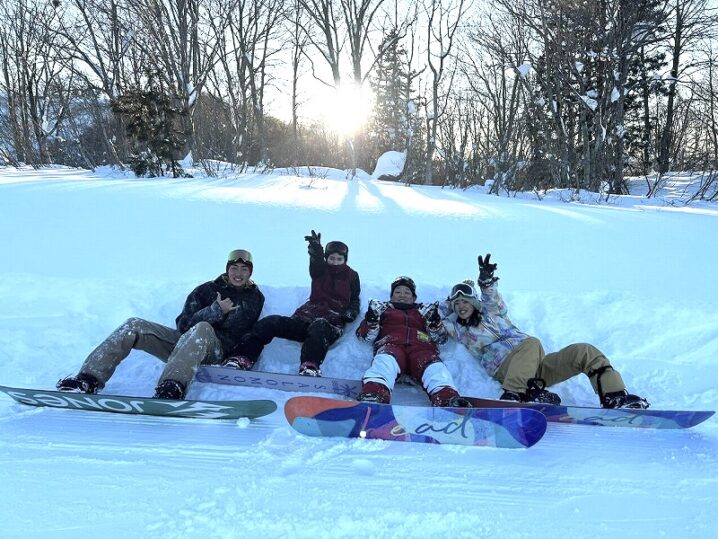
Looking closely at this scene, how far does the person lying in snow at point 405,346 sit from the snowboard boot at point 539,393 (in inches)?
21.7

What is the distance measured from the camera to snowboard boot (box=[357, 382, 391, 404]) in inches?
111

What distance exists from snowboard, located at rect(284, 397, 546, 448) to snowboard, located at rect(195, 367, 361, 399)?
70cm

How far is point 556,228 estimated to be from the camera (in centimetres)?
603

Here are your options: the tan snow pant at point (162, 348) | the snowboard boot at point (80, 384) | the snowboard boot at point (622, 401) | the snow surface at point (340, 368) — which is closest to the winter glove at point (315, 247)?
the snow surface at point (340, 368)

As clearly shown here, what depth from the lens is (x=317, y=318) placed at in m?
3.66

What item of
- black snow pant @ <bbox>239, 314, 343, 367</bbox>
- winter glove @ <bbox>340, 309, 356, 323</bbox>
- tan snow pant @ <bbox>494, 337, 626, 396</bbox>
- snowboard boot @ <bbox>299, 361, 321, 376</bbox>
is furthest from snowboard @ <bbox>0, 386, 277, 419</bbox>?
tan snow pant @ <bbox>494, 337, 626, 396</bbox>

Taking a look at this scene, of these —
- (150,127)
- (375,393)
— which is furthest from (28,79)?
(375,393)

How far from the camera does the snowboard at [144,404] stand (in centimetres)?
250

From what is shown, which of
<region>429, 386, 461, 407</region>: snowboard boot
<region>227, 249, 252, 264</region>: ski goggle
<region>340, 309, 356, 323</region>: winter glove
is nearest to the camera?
<region>429, 386, 461, 407</region>: snowboard boot

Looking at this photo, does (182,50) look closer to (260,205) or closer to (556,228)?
(260,205)

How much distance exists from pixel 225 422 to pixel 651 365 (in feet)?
9.89

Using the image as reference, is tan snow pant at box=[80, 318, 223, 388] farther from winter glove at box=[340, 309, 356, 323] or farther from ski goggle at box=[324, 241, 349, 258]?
ski goggle at box=[324, 241, 349, 258]

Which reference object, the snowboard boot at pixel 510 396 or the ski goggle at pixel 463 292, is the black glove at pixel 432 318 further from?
the snowboard boot at pixel 510 396

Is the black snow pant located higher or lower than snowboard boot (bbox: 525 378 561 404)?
higher
